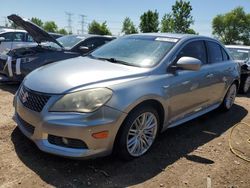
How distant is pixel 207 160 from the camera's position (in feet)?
14.4

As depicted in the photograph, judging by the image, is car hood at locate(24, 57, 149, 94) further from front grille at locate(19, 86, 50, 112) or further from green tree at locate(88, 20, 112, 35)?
green tree at locate(88, 20, 112, 35)

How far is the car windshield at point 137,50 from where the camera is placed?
465 cm

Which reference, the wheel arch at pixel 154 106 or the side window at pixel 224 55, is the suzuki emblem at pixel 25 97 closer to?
→ the wheel arch at pixel 154 106

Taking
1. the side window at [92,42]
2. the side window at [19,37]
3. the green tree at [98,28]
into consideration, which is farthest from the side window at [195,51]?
the green tree at [98,28]

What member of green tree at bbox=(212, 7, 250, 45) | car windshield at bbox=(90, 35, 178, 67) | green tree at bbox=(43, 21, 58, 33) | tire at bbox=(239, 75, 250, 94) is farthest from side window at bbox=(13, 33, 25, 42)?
green tree at bbox=(212, 7, 250, 45)

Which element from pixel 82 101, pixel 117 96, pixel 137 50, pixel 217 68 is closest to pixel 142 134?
pixel 117 96

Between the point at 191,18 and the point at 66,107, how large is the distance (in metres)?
34.0

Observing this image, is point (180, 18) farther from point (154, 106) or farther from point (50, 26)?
point (50, 26)

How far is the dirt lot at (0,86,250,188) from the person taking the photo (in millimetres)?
3568

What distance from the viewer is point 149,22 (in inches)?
1499

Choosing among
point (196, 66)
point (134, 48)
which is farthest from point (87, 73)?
point (196, 66)

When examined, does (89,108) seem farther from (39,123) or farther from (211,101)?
(211,101)

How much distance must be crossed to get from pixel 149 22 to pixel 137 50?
3408 cm

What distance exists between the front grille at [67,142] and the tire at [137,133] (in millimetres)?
495
